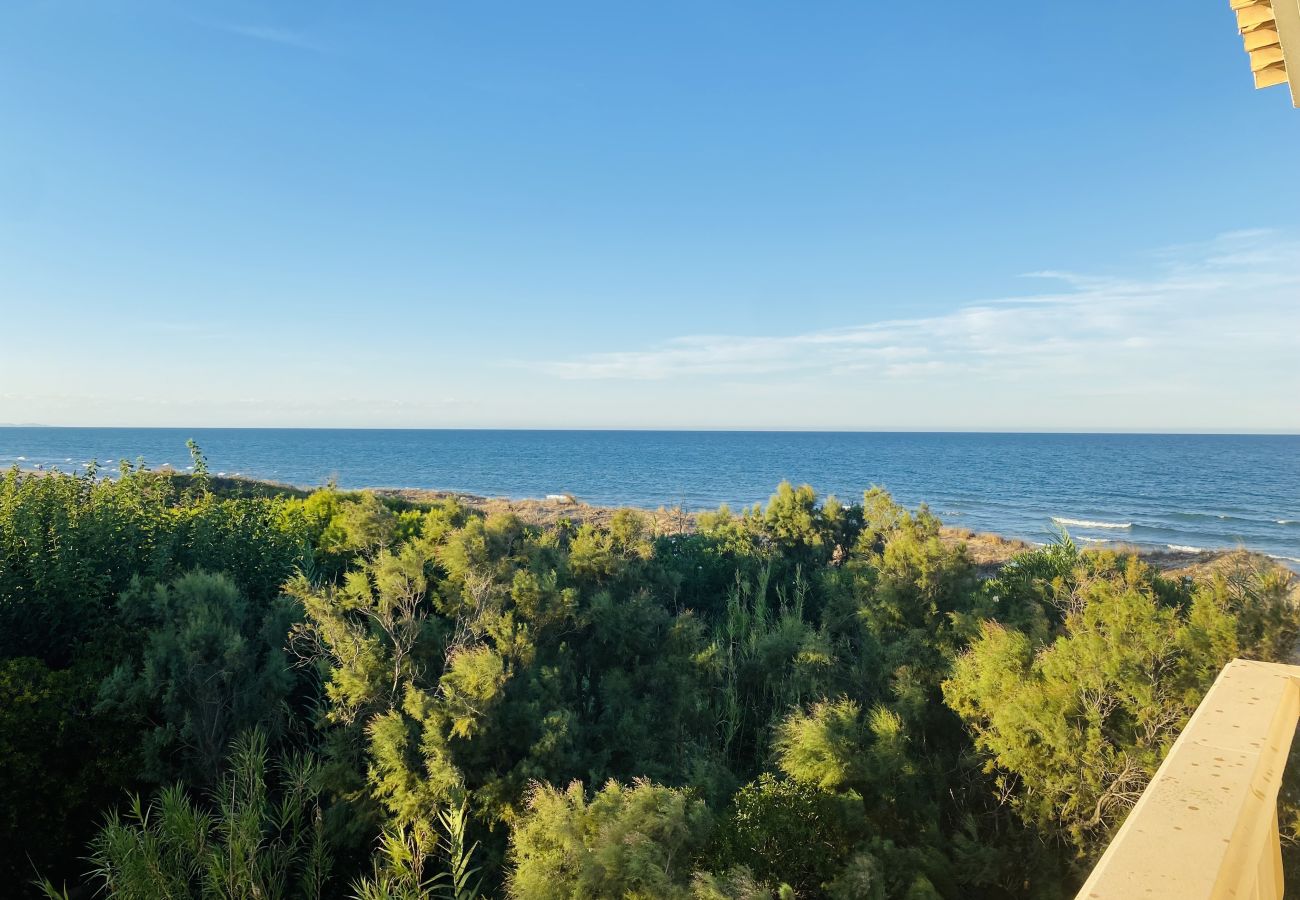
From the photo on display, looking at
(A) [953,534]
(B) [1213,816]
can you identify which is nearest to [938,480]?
(A) [953,534]

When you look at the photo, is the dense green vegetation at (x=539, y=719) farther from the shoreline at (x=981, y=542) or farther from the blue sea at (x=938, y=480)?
the blue sea at (x=938, y=480)

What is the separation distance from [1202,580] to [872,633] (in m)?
4.84

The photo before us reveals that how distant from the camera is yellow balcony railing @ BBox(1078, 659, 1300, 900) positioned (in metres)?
Result: 1.28

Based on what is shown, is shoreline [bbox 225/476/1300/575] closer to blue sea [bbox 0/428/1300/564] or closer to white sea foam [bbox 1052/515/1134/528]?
blue sea [bbox 0/428/1300/564]

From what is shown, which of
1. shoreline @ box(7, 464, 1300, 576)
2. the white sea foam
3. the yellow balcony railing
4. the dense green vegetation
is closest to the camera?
the yellow balcony railing

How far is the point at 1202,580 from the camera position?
973cm

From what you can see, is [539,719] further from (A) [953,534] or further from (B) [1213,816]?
(A) [953,534]

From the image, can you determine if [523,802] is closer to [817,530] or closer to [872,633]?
[872,633]

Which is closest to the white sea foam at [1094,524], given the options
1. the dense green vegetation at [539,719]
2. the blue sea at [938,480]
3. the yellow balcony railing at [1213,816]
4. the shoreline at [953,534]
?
the blue sea at [938,480]

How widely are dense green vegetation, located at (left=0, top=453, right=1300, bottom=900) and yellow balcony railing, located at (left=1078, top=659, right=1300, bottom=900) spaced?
282 centimetres

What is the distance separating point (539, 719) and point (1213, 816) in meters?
5.54

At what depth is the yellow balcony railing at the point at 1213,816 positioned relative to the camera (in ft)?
4.19

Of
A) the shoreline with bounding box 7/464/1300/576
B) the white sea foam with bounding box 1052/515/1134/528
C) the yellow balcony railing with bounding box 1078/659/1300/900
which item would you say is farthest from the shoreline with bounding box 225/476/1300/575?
the yellow balcony railing with bounding box 1078/659/1300/900

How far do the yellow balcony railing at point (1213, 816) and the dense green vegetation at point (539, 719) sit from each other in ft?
9.25
